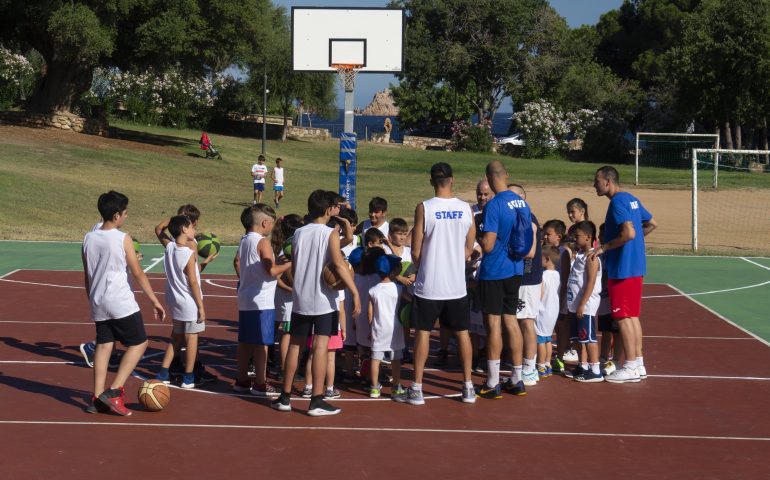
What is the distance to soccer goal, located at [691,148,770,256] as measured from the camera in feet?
82.0

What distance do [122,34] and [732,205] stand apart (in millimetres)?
25657

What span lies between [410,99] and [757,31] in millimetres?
27440

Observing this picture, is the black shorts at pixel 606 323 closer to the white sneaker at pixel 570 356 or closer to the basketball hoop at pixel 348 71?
the white sneaker at pixel 570 356

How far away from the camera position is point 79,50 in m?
41.7

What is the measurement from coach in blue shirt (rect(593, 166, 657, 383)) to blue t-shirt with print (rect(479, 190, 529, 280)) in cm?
110

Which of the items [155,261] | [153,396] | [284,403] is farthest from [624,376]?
[155,261]

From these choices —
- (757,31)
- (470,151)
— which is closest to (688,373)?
(757,31)

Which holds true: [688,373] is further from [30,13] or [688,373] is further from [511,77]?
[511,77]

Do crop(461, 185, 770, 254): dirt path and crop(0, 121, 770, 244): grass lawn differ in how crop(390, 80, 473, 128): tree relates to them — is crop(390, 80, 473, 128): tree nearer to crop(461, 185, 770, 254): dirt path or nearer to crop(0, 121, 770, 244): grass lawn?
crop(0, 121, 770, 244): grass lawn

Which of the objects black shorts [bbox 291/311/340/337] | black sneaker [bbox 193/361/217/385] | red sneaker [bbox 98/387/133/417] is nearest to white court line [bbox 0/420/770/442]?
red sneaker [bbox 98/387/133/417]

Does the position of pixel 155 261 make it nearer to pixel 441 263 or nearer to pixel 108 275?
pixel 108 275

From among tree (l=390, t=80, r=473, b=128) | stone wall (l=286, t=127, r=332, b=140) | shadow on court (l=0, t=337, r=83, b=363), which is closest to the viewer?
shadow on court (l=0, t=337, r=83, b=363)

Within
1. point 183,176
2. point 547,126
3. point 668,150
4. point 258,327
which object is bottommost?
point 258,327

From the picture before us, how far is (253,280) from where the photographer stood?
9773mm
